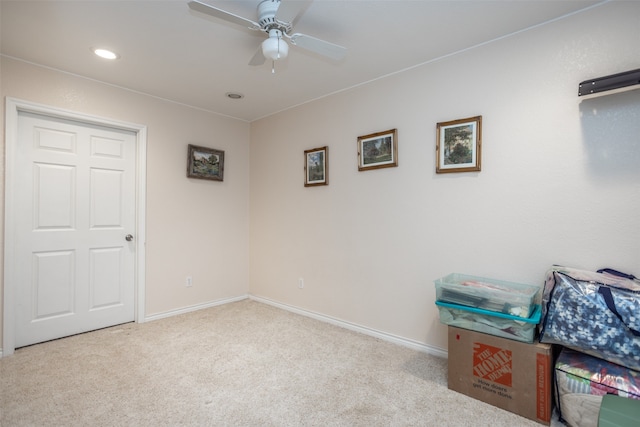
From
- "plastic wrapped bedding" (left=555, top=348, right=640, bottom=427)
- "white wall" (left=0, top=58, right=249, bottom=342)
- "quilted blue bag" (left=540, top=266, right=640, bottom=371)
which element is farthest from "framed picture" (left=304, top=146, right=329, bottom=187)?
"plastic wrapped bedding" (left=555, top=348, right=640, bottom=427)

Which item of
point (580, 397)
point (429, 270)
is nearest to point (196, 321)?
point (429, 270)

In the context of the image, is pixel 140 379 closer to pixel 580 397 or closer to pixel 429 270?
pixel 429 270

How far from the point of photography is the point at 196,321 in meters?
3.33

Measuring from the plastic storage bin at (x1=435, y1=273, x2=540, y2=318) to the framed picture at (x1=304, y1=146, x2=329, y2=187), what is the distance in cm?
167

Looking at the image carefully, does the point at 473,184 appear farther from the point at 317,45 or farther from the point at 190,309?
the point at 190,309

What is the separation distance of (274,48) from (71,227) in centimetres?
257

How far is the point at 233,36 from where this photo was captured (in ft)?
7.23

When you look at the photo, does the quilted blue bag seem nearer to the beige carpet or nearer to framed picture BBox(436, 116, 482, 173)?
the beige carpet

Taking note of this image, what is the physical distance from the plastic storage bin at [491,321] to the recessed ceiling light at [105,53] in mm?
3120

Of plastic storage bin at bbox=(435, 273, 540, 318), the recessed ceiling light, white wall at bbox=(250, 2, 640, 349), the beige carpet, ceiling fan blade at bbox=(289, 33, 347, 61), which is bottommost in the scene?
the beige carpet

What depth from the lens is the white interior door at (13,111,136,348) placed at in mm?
2660

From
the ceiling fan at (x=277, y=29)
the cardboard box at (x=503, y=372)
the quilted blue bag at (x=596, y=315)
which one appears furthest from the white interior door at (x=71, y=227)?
the quilted blue bag at (x=596, y=315)

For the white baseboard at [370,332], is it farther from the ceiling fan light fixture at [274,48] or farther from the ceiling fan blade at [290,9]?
the ceiling fan blade at [290,9]

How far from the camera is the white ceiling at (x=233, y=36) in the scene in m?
1.92
